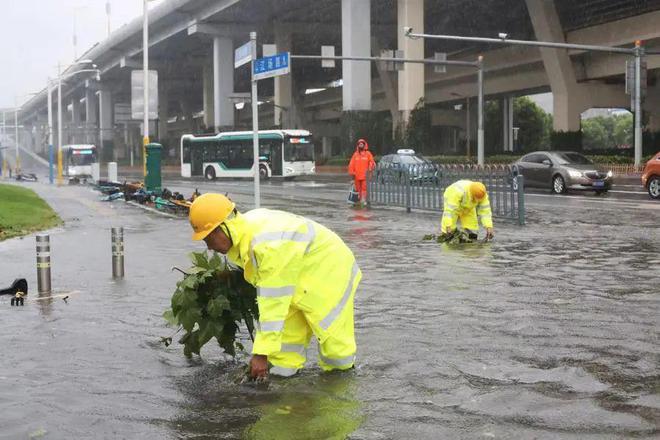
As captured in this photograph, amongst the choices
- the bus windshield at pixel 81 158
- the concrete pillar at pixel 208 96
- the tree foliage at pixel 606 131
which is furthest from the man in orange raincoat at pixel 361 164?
the tree foliage at pixel 606 131

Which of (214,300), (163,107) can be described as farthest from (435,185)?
(163,107)

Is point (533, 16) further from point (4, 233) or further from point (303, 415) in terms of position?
point (303, 415)

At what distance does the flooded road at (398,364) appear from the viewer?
4926 mm

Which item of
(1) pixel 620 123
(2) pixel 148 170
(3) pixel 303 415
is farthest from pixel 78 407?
(1) pixel 620 123

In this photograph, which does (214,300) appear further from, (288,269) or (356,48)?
(356,48)

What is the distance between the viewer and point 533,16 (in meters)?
49.3

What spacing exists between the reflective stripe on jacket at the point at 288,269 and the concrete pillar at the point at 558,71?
147 feet

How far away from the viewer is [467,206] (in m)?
14.2

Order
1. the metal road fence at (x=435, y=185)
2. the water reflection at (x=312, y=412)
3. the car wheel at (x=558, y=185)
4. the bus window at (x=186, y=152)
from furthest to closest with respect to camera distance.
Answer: the bus window at (x=186, y=152) < the car wheel at (x=558, y=185) < the metal road fence at (x=435, y=185) < the water reflection at (x=312, y=412)

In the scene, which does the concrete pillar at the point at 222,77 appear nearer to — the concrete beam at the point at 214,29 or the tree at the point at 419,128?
the concrete beam at the point at 214,29

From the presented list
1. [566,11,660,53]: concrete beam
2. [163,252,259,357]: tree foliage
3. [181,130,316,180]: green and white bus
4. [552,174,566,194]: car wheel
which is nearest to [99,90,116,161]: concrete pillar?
[181,130,316,180]: green and white bus

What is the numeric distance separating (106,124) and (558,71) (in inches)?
2705

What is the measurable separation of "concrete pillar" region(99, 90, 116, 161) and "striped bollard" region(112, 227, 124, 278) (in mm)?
95250

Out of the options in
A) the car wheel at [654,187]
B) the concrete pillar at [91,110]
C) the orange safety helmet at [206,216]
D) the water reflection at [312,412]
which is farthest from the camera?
the concrete pillar at [91,110]
